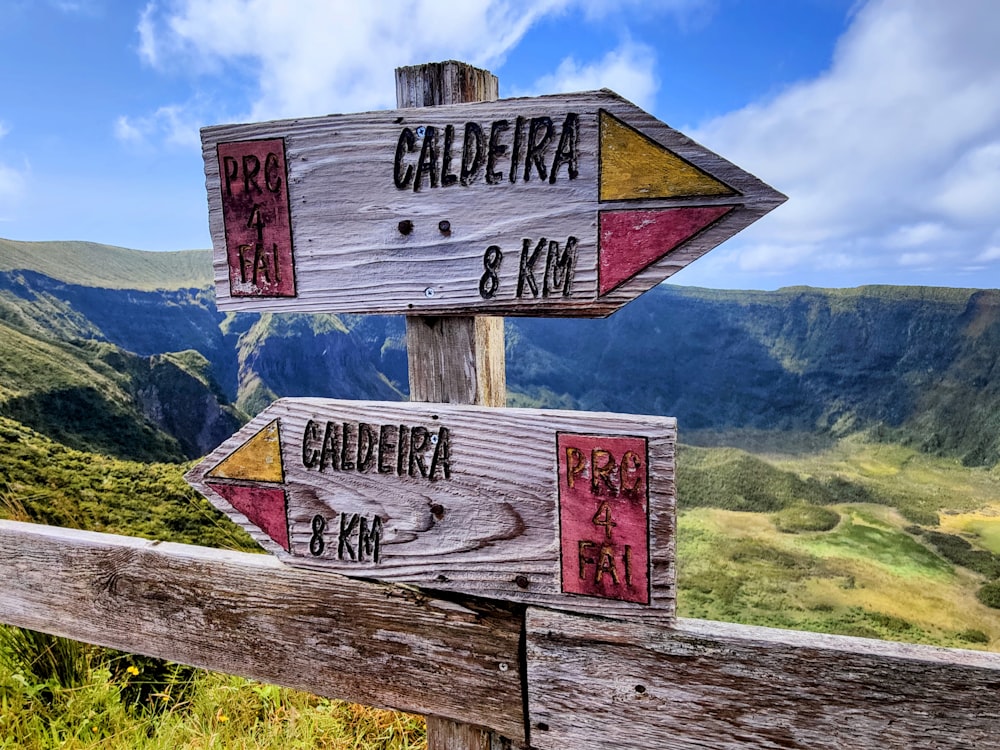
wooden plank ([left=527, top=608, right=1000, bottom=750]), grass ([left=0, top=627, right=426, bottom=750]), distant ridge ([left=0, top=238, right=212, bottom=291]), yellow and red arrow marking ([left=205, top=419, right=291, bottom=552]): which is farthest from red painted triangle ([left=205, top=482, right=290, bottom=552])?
distant ridge ([left=0, top=238, right=212, bottom=291])

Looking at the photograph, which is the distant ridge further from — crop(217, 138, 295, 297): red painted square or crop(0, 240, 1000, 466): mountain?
crop(217, 138, 295, 297): red painted square

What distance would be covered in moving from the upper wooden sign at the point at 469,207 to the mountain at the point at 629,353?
14.9 meters

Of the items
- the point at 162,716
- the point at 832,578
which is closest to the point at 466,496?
the point at 162,716

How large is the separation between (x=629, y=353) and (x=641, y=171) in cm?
4301

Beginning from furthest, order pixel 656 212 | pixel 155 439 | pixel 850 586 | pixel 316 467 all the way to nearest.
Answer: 1. pixel 850 586
2. pixel 155 439
3. pixel 316 467
4. pixel 656 212

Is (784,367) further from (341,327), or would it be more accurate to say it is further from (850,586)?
(341,327)

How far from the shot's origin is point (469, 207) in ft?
4.33

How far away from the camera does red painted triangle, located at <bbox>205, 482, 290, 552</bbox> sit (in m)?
1.64

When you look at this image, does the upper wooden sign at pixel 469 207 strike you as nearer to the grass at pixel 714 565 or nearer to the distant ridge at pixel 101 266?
the grass at pixel 714 565

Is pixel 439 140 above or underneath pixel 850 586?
above

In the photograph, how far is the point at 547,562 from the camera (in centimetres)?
140

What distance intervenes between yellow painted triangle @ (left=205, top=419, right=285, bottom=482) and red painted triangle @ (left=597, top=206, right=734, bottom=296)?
926 mm

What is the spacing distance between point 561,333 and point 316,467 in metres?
41.8

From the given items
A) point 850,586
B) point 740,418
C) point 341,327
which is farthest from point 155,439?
point 740,418
